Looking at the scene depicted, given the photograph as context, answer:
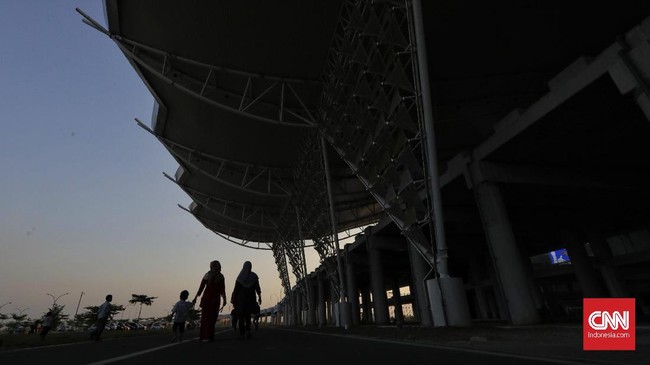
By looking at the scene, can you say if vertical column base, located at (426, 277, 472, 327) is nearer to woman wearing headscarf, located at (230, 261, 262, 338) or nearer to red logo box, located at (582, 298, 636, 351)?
woman wearing headscarf, located at (230, 261, 262, 338)

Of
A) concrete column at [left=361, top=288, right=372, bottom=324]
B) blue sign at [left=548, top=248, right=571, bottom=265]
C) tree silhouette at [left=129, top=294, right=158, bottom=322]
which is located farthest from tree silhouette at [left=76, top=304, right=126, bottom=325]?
blue sign at [left=548, top=248, right=571, bottom=265]

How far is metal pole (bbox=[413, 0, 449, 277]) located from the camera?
9415 mm

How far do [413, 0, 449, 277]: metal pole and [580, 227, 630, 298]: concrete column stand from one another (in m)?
18.6

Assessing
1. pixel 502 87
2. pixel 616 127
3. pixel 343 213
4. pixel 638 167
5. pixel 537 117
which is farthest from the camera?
pixel 343 213

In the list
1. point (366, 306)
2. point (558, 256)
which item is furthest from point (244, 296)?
point (366, 306)

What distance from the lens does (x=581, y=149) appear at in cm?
1198

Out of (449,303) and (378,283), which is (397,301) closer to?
(378,283)

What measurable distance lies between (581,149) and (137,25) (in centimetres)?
1856

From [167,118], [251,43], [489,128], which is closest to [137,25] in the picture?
[251,43]

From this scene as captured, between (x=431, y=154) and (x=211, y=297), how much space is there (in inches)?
262

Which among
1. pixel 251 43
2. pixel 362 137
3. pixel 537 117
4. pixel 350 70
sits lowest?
pixel 537 117

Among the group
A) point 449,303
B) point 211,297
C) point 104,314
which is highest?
point 104,314

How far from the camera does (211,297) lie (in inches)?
317

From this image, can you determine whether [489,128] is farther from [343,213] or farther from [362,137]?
[343,213]
